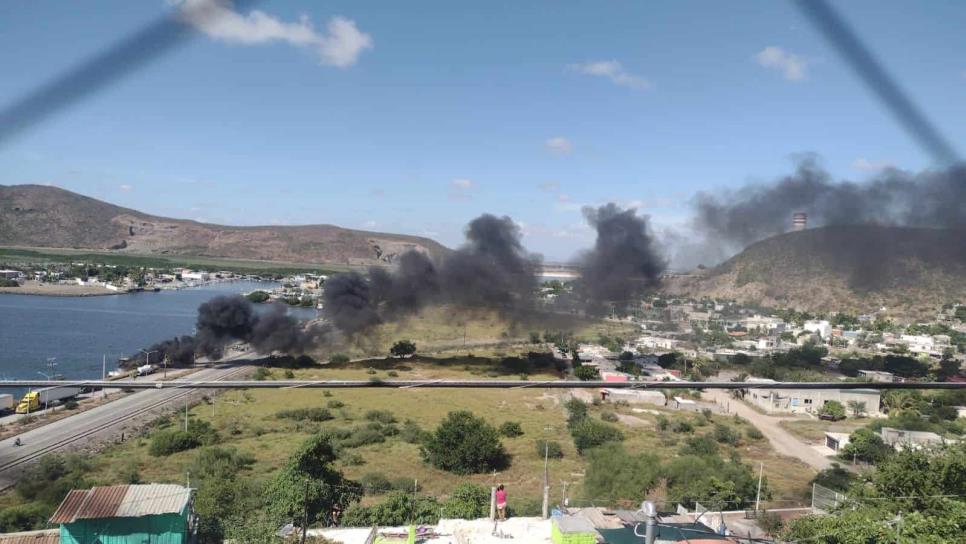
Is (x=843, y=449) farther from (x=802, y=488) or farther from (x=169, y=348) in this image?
(x=169, y=348)

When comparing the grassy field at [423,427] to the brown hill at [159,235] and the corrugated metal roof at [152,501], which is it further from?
the brown hill at [159,235]

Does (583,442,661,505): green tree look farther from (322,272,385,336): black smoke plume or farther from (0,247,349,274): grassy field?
(0,247,349,274): grassy field

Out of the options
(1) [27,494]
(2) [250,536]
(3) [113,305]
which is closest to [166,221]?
(3) [113,305]

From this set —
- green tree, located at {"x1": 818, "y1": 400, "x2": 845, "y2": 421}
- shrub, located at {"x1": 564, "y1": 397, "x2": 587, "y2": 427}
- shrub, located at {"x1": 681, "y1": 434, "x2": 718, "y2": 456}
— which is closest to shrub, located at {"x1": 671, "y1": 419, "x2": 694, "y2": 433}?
shrub, located at {"x1": 681, "y1": 434, "x2": 718, "y2": 456}

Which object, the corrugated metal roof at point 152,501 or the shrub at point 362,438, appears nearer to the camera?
the corrugated metal roof at point 152,501

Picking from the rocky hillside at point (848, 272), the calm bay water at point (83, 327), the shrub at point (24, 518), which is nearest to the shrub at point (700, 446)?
the shrub at point (24, 518)

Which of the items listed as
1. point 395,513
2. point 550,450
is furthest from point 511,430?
point 395,513
